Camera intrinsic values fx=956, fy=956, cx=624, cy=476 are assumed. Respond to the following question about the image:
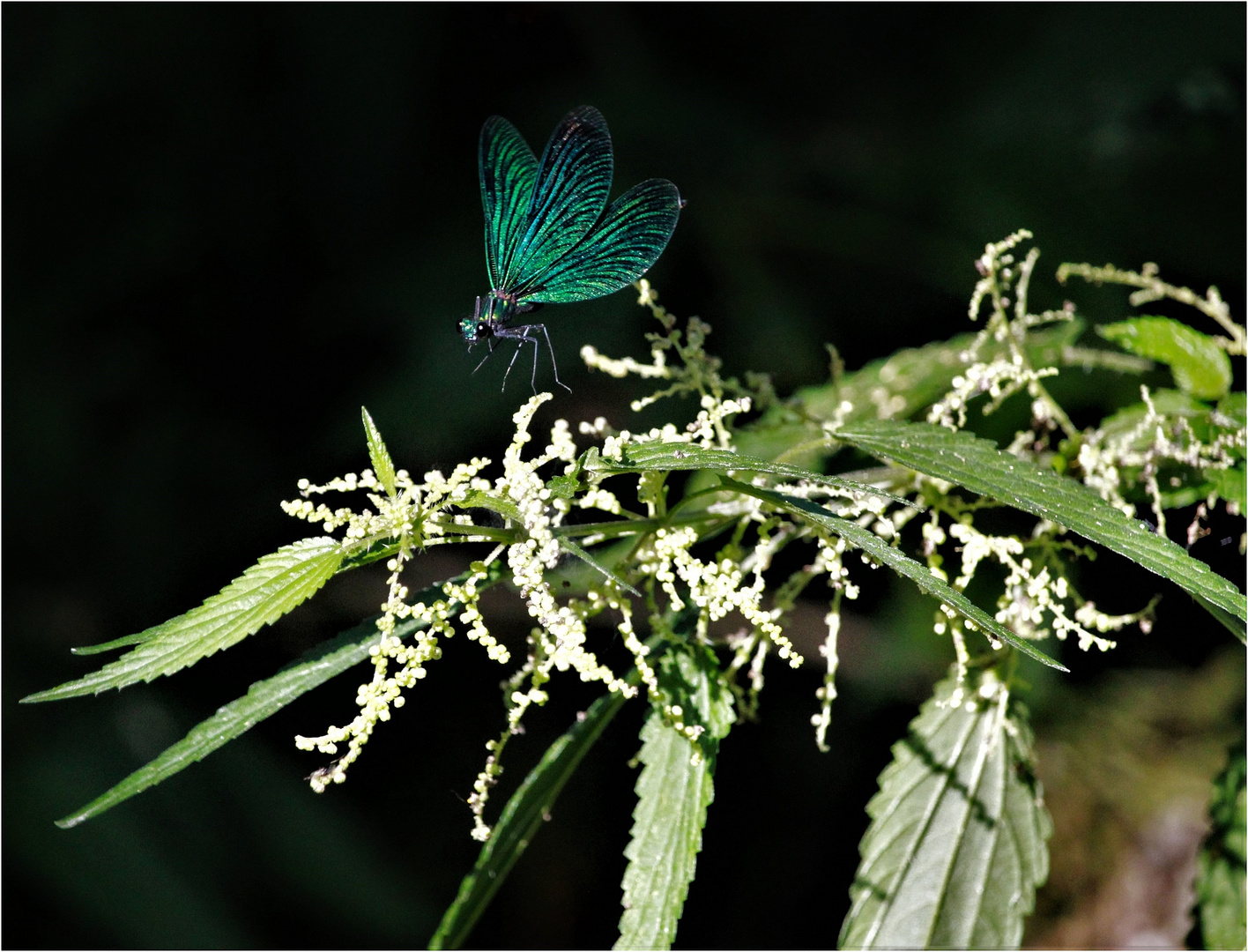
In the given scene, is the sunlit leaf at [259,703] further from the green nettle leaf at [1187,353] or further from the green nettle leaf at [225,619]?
the green nettle leaf at [1187,353]

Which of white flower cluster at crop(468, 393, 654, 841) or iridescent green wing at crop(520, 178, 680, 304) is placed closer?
white flower cluster at crop(468, 393, 654, 841)

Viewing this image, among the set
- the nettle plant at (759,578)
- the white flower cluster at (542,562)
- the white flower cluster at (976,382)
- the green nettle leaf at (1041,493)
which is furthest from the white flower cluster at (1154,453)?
the white flower cluster at (542,562)

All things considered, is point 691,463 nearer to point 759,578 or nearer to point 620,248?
point 759,578

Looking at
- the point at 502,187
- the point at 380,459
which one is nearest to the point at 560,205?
the point at 502,187

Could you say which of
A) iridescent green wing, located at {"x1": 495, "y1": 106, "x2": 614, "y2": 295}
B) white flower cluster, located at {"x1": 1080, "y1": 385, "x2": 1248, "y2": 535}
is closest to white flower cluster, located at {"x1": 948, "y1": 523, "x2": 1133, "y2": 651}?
white flower cluster, located at {"x1": 1080, "y1": 385, "x2": 1248, "y2": 535}

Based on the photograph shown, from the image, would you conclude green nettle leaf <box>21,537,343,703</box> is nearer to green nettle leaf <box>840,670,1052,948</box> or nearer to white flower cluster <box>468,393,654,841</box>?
white flower cluster <box>468,393,654,841</box>

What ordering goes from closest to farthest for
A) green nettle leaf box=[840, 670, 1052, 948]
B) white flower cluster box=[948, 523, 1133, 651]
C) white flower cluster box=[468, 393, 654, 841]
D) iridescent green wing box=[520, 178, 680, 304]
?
1. white flower cluster box=[468, 393, 654, 841]
2. white flower cluster box=[948, 523, 1133, 651]
3. iridescent green wing box=[520, 178, 680, 304]
4. green nettle leaf box=[840, 670, 1052, 948]

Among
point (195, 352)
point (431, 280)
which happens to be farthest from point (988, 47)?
point (195, 352)
